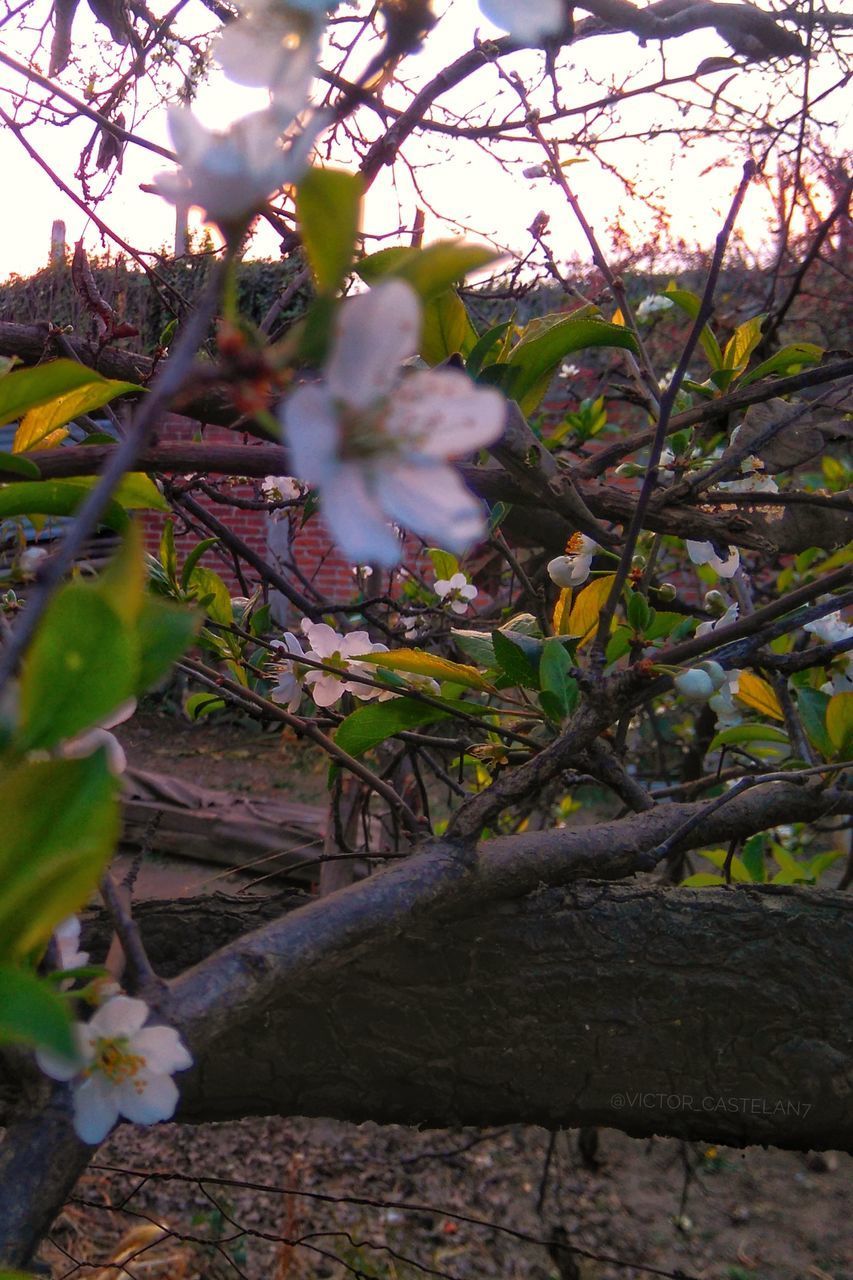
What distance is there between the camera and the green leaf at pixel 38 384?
34cm

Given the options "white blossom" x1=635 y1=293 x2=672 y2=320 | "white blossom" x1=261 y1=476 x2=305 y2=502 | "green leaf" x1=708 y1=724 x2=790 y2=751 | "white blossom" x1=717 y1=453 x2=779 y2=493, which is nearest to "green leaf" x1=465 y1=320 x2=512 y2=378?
"white blossom" x1=717 y1=453 x2=779 y2=493

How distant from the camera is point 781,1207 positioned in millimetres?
2309

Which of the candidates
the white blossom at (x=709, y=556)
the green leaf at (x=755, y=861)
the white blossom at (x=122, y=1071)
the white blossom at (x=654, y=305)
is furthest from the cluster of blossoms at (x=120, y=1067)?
the white blossom at (x=654, y=305)

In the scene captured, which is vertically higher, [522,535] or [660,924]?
[522,535]

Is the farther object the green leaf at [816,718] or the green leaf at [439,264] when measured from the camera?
the green leaf at [816,718]

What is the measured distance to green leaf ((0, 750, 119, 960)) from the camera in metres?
0.24

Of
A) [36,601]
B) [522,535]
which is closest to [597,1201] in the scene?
[522,535]

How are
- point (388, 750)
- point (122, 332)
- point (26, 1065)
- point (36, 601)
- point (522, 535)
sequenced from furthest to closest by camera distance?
point (388, 750) → point (522, 535) → point (122, 332) → point (26, 1065) → point (36, 601)

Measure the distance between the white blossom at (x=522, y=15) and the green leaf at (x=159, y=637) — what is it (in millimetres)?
197

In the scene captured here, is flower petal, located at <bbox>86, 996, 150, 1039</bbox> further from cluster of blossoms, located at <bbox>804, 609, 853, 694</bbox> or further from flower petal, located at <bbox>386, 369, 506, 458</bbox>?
cluster of blossoms, located at <bbox>804, 609, 853, 694</bbox>

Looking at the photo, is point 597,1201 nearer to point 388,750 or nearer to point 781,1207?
point 781,1207

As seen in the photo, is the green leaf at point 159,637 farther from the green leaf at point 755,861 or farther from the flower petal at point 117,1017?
the green leaf at point 755,861

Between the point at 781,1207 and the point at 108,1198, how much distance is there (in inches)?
63.6

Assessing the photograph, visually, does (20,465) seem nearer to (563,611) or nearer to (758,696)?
(563,611)
